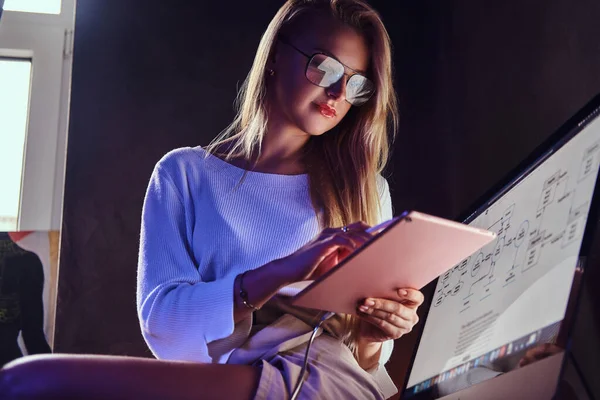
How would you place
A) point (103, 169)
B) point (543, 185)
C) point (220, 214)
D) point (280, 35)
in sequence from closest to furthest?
point (543, 185)
point (220, 214)
point (280, 35)
point (103, 169)

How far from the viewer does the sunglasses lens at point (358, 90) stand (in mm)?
1355

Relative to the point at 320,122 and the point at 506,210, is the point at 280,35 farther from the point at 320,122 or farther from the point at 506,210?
the point at 506,210

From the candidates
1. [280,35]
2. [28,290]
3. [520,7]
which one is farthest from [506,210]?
[28,290]

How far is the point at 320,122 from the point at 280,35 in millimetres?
209

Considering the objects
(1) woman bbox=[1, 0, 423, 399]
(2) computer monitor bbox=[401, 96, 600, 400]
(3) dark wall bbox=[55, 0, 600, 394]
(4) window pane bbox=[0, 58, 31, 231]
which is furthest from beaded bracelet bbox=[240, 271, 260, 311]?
(4) window pane bbox=[0, 58, 31, 231]

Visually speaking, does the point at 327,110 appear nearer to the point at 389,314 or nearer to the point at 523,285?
the point at 389,314

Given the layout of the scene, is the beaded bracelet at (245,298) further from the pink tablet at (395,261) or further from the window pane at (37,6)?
the window pane at (37,6)

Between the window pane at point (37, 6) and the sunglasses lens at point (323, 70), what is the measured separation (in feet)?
4.52

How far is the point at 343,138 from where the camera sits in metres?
1.50

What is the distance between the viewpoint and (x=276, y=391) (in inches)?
37.4

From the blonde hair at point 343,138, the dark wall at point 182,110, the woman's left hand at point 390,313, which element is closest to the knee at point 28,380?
the woman's left hand at point 390,313

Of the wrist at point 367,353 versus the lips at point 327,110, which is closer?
the wrist at point 367,353

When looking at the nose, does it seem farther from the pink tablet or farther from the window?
the window

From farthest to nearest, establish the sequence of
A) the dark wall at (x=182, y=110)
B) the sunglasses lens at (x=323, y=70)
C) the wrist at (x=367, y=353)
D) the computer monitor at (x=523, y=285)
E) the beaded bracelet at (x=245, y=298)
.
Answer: the dark wall at (x=182, y=110) < the sunglasses lens at (x=323, y=70) < the wrist at (x=367, y=353) < the beaded bracelet at (x=245, y=298) < the computer monitor at (x=523, y=285)
